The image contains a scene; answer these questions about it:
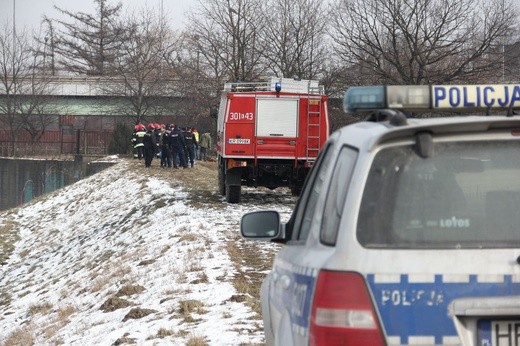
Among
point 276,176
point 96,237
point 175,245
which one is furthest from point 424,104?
point 96,237

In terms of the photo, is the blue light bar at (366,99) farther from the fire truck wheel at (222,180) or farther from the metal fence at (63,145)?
the metal fence at (63,145)

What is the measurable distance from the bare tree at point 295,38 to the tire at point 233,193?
1062 inches

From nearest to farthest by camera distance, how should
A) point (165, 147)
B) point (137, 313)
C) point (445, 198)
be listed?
point (445, 198)
point (137, 313)
point (165, 147)

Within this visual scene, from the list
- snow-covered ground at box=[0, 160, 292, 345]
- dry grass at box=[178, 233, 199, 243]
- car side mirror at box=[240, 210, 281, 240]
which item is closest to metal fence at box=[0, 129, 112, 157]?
snow-covered ground at box=[0, 160, 292, 345]

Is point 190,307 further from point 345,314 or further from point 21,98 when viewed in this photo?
point 21,98

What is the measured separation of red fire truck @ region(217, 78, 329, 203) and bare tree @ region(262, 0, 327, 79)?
2681 centimetres

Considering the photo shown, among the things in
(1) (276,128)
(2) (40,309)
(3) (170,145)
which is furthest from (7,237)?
(2) (40,309)

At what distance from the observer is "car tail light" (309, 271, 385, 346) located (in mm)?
3443

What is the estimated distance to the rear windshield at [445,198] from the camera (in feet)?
11.7

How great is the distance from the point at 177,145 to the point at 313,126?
562 inches

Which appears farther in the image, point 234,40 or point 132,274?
point 234,40

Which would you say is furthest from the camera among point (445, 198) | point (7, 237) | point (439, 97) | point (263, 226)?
point (7, 237)

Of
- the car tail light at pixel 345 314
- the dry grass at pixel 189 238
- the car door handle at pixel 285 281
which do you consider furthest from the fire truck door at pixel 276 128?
the car tail light at pixel 345 314

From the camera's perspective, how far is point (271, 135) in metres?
21.5
